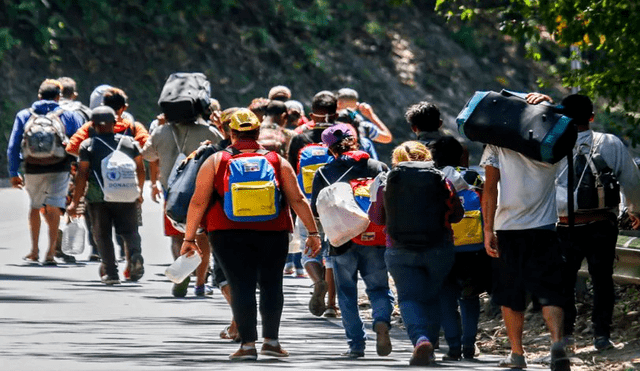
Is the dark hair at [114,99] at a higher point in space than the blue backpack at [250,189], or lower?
higher

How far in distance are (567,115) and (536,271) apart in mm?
1384

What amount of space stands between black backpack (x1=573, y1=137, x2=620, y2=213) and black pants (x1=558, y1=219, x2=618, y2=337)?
7.8 inches

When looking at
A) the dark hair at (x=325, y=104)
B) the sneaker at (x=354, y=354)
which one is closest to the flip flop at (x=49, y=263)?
the dark hair at (x=325, y=104)

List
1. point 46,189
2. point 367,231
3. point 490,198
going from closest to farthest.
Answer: point 490,198 → point 367,231 → point 46,189

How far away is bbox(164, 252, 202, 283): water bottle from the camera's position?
38.2ft

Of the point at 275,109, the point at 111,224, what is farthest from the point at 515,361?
the point at 111,224

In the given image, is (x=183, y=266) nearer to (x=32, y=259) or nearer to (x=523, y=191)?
(x=523, y=191)

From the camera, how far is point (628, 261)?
1268cm

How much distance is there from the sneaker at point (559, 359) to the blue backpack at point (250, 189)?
2012 millimetres

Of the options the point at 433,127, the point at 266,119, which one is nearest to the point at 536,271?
the point at 433,127

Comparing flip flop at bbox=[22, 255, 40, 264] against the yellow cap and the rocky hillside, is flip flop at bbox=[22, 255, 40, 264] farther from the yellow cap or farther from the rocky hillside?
the rocky hillside

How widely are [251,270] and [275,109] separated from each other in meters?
5.81

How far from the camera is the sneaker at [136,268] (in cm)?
1738

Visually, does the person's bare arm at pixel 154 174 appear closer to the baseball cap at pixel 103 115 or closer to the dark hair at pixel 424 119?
the baseball cap at pixel 103 115
